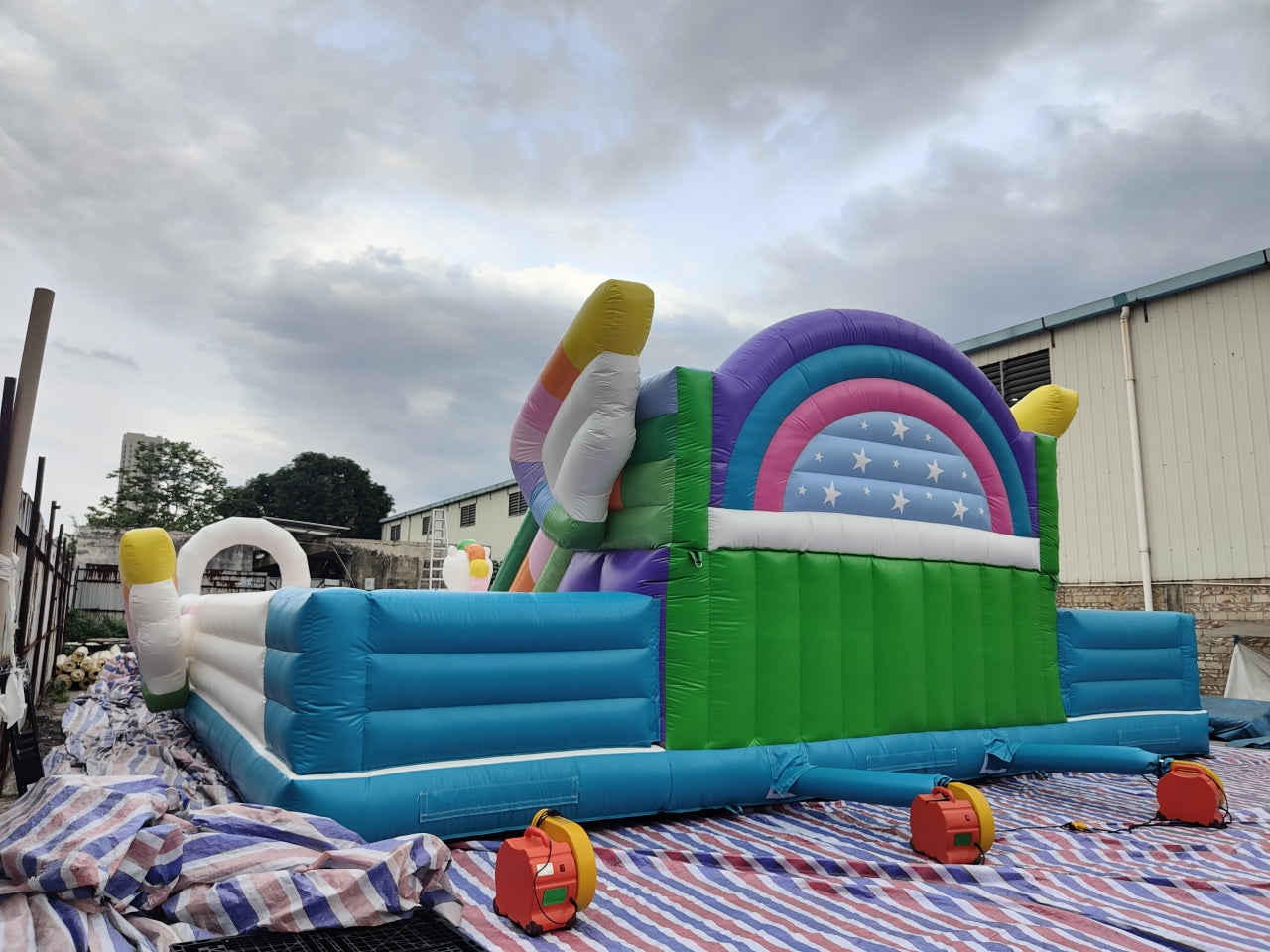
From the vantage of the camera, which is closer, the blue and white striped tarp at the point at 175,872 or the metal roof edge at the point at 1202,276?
the blue and white striped tarp at the point at 175,872

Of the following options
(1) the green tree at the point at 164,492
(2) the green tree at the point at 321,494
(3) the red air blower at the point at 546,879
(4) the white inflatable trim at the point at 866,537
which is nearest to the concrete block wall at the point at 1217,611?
(4) the white inflatable trim at the point at 866,537

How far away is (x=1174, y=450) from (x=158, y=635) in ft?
22.5

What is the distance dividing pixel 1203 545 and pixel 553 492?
210 inches

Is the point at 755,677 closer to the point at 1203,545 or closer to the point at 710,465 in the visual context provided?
the point at 710,465

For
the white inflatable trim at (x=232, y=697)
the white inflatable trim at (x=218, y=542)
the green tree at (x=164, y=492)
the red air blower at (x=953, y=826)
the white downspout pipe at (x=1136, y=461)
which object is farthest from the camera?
the green tree at (x=164, y=492)

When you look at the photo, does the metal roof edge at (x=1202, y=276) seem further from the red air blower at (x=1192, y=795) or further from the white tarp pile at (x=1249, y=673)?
the red air blower at (x=1192, y=795)

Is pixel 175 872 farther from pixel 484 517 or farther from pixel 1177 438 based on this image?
pixel 484 517

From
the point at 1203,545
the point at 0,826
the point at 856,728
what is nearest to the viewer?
the point at 0,826

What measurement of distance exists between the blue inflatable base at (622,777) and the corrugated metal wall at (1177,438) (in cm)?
361

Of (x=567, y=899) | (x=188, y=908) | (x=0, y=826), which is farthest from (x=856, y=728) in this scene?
(x=0, y=826)

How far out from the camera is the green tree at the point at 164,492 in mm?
20875

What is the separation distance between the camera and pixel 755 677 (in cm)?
315

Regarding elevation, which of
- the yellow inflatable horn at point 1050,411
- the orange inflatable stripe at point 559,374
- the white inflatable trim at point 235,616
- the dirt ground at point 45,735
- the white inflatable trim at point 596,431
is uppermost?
the yellow inflatable horn at point 1050,411

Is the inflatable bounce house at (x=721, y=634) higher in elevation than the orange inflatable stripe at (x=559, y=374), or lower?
lower
